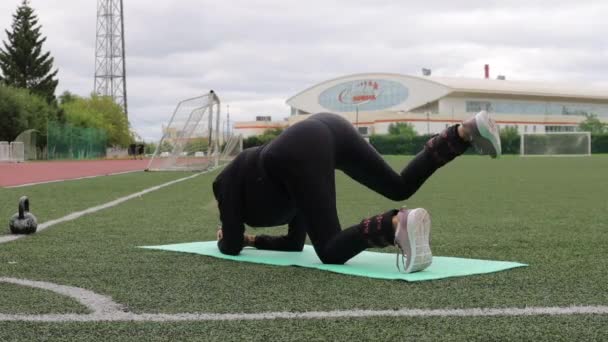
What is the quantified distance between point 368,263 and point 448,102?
10208 centimetres

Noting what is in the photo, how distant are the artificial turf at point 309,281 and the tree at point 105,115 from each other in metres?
69.2

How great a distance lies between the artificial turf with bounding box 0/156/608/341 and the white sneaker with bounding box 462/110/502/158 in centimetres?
78

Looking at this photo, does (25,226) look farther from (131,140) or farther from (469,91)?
(469,91)

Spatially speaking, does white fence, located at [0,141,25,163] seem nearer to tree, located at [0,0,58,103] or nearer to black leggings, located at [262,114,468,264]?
tree, located at [0,0,58,103]

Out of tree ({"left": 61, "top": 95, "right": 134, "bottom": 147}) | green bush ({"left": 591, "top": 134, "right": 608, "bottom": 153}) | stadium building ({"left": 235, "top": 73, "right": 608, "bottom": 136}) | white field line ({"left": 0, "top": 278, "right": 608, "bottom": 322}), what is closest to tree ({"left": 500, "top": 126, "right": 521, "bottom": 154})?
green bush ({"left": 591, "top": 134, "right": 608, "bottom": 153})

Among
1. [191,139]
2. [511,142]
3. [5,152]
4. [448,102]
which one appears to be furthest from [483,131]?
[448,102]

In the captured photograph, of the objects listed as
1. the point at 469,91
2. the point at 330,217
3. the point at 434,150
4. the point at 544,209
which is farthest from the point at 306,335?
the point at 469,91

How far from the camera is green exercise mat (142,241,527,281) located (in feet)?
14.0

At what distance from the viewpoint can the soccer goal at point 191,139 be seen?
1025 inches

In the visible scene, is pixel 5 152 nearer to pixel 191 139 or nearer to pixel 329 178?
pixel 191 139

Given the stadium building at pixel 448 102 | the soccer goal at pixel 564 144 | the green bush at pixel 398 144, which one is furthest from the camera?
the stadium building at pixel 448 102

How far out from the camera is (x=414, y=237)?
4.04 metres

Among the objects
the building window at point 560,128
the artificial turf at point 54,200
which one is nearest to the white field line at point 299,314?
the artificial turf at point 54,200

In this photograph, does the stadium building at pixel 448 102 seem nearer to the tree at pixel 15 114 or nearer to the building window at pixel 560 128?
the building window at pixel 560 128
